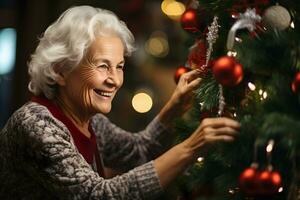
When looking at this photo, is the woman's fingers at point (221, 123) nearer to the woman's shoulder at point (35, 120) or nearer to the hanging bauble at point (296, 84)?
the hanging bauble at point (296, 84)

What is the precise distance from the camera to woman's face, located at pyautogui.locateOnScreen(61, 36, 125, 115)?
1670 millimetres

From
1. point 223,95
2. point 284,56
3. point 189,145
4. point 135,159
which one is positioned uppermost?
point 284,56

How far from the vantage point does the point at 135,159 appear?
6.63ft

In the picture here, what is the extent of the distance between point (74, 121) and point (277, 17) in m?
0.73

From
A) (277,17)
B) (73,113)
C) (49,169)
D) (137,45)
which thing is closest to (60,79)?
(73,113)

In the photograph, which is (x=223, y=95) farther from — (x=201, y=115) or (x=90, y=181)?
(x=90, y=181)

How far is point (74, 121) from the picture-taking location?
1768mm

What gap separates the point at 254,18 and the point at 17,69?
6.63 ft

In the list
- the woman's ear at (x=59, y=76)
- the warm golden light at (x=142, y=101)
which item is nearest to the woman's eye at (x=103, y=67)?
the woman's ear at (x=59, y=76)

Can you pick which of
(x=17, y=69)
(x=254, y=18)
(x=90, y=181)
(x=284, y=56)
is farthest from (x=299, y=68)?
(x=17, y=69)

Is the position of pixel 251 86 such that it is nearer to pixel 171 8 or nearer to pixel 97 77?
pixel 97 77

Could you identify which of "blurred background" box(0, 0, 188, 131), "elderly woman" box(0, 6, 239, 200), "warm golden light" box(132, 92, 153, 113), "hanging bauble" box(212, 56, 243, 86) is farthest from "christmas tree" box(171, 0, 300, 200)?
"warm golden light" box(132, 92, 153, 113)

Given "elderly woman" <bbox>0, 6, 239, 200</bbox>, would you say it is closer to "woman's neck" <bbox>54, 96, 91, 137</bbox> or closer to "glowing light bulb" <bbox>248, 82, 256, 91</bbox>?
"woman's neck" <bbox>54, 96, 91, 137</bbox>

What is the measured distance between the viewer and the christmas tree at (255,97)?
3.83 feet
